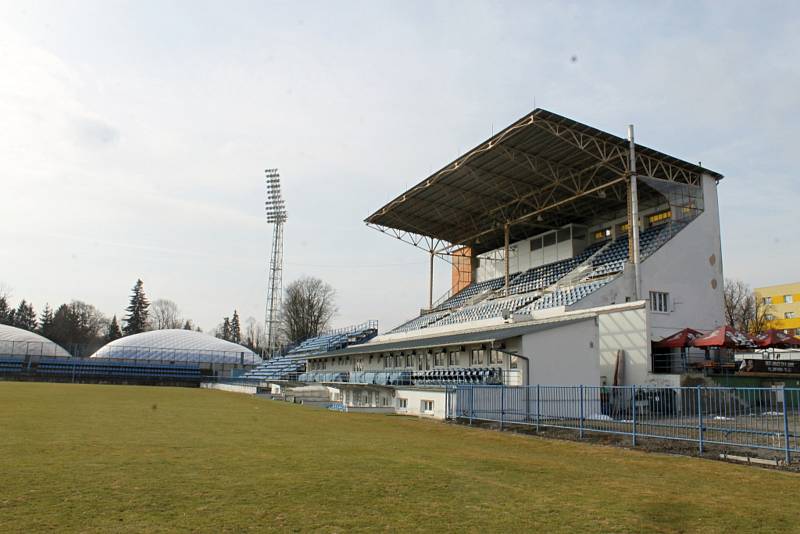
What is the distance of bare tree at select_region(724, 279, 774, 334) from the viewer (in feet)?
234

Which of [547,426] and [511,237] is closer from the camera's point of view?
[547,426]

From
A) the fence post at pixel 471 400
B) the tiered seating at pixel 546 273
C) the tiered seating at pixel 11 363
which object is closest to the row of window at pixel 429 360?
the fence post at pixel 471 400

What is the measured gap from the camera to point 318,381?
154 feet

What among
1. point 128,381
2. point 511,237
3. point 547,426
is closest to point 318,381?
point 511,237

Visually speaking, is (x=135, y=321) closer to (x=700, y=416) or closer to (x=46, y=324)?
(x=46, y=324)

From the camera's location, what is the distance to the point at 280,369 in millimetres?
63625

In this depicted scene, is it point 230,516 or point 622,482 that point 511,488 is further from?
point 230,516

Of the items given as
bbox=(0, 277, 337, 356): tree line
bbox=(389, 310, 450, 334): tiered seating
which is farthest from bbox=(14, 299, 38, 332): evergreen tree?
bbox=(389, 310, 450, 334): tiered seating

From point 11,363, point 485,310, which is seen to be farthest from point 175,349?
point 485,310

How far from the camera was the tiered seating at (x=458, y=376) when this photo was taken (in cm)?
2786

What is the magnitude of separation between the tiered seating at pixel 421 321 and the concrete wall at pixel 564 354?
89.0 ft

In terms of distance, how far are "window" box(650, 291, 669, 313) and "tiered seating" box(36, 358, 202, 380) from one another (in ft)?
198

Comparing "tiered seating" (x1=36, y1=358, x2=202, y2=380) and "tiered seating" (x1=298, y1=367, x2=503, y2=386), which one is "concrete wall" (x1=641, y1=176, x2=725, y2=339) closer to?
"tiered seating" (x1=298, y1=367, x2=503, y2=386)

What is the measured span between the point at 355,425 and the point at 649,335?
1699 cm
